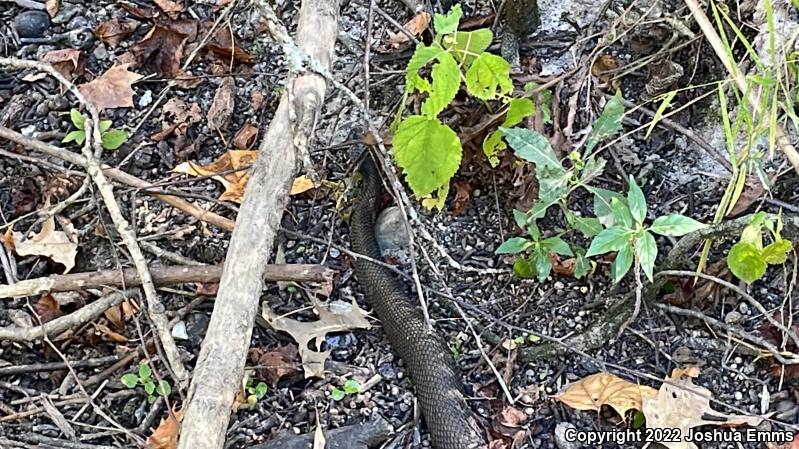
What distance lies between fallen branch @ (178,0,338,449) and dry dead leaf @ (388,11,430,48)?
999 millimetres

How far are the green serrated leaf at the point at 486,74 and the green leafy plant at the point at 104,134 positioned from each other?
1.44 meters

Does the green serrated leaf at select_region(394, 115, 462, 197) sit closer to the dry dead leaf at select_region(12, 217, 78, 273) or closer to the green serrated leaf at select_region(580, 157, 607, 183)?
the green serrated leaf at select_region(580, 157, 607, 183)

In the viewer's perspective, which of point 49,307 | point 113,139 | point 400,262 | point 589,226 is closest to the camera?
point 589,226

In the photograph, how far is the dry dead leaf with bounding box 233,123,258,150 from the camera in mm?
3080

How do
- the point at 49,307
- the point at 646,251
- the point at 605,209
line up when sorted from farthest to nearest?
the point at 49,307 → the point at 605,209 → the point at 646,251

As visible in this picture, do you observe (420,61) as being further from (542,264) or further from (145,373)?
(145,373)

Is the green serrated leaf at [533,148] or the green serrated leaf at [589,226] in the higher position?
the green serrated leaf at [533,148]

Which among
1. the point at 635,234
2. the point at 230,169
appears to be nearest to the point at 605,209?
the point at 635,234

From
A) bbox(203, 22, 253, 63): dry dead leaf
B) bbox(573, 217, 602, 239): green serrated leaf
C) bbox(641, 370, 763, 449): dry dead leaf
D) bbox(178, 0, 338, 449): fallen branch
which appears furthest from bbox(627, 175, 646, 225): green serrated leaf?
bbox(203, 22, 253, 63): dry dead leaf

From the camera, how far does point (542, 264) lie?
2.38 meters

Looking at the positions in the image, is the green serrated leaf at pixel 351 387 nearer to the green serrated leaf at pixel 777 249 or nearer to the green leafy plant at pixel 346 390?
the green leafy plant at pixel 346 390

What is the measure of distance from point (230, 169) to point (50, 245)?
2.11 ft

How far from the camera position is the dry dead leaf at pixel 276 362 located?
2518 mm

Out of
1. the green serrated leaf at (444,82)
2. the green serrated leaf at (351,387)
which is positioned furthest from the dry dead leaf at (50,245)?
the green serrated leaf at (444,82)
